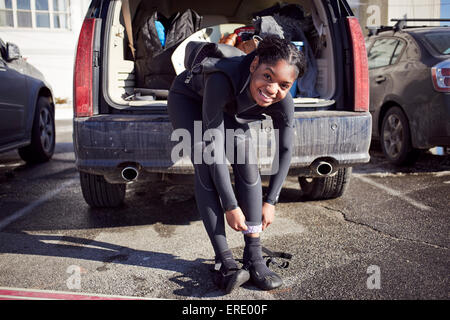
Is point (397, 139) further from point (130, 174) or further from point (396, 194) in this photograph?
point (130, 174)

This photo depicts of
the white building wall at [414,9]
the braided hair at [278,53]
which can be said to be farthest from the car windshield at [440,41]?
the white building wall at [414,9]

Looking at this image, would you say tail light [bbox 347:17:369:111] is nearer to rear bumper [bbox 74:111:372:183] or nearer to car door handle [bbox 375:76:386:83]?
rear bumper [bbox 74:111:372:183]

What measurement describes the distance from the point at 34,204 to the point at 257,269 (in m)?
2.43

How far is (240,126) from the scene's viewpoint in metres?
2.31

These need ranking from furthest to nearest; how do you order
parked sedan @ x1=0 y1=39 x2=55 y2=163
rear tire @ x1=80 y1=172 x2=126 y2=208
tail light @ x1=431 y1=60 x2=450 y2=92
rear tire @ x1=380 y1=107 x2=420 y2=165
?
rear tire @ x1=380 y1=107 x2=420 y2=165
parked sedan @ x1=0 y1=39 x2=55 y2=163
tail light @ x1=431 y1=60 x2=450 y2=92
rear tire @ x1=80 y1=172 x2=126 y2=208

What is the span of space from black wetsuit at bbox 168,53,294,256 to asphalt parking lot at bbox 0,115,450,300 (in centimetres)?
37

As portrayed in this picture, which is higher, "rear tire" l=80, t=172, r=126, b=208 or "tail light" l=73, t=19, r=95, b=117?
"tail light" l=73, t=19, r=95, b=117

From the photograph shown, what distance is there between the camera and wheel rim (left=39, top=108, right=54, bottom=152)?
5406 mm

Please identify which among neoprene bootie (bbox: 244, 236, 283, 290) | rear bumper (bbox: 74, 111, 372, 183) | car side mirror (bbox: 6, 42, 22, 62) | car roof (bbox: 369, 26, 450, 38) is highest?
car roof (bbox: 369, 26, 450, 38)

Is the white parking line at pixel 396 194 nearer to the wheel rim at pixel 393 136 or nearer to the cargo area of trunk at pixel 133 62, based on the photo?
the wheel rim at pixel 393 136

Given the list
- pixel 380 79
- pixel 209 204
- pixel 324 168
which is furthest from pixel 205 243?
pixel 380 79

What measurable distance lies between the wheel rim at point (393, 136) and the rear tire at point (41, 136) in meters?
4.21

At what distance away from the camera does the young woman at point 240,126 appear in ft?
6.33

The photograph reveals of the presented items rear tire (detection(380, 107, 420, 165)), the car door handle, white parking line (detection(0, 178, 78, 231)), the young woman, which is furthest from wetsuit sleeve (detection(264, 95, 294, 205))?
the car door handle
